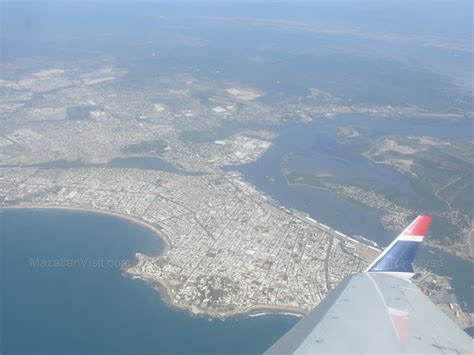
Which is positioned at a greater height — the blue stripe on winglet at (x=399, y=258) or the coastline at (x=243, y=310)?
the blue stripe on winglet at (x=399, y=258)

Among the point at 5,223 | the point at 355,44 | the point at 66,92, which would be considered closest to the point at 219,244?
the point at 5,223

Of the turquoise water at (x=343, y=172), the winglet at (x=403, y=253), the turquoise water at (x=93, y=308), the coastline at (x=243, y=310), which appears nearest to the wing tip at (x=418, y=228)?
the winglet at (x=403, y=253)

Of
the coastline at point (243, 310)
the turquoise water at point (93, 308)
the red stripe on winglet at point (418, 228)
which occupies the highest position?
the red stripe on winglet at point (418, 228)

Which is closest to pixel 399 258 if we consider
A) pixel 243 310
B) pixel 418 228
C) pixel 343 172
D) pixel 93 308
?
pixel 418 228

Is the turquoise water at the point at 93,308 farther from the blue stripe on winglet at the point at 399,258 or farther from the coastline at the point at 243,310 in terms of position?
the blue stripe on winglet at the point at 399,258

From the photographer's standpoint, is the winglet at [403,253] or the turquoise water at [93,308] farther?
the turquoise water at [93,308]

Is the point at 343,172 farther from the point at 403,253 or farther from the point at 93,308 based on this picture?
the point at 403,253

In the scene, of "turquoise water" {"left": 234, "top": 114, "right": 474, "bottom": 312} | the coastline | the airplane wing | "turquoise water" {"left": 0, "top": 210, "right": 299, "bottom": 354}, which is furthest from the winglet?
"turquoise water" {"left": 234, "top": 114, "right": 474, "bottom": 312}

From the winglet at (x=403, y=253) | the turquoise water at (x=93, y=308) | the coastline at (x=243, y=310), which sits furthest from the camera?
the coastline at (x=243, y=310)

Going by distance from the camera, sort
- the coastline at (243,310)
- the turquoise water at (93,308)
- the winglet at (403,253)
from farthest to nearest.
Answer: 1. the coastline at (243,310)
2. the turquoise water at (93,308)
3. the winglet at (403,253)
